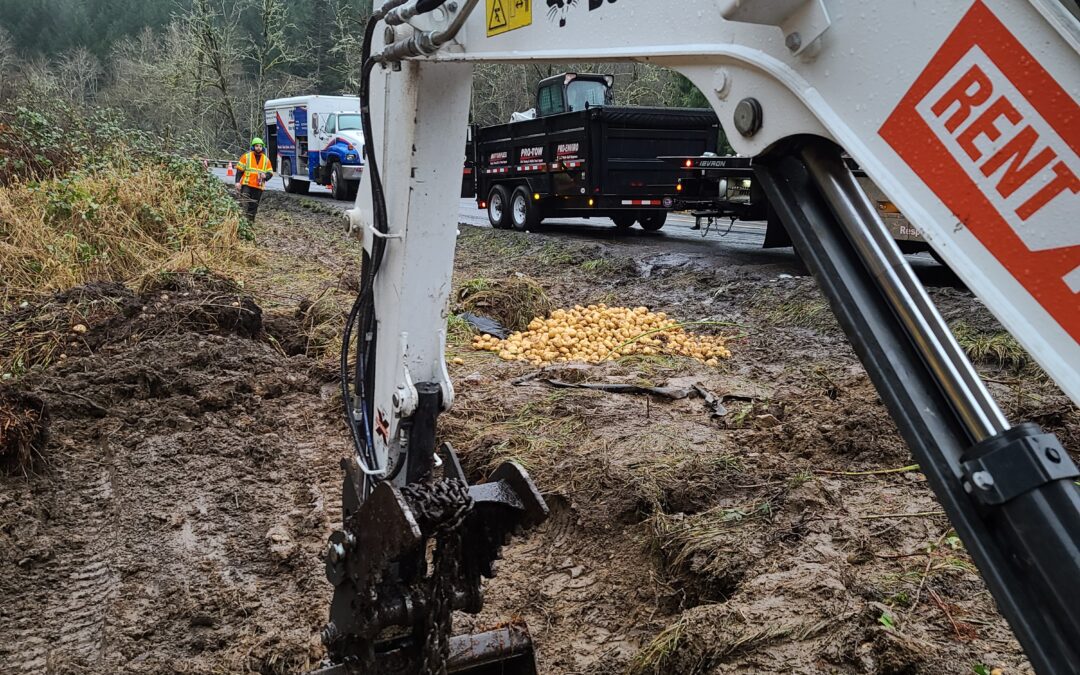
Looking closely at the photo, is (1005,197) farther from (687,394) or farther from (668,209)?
(668,209)

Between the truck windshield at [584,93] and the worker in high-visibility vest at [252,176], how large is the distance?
17.6ft

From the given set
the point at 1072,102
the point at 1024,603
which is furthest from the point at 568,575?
the point at 1072,102

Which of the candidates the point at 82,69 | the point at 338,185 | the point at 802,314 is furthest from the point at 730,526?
the point at 82,69

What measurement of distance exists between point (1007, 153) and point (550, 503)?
3.37 m

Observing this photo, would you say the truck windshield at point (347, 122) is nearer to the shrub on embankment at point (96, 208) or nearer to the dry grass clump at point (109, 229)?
A: the shrub on embankment at point (96, 208)

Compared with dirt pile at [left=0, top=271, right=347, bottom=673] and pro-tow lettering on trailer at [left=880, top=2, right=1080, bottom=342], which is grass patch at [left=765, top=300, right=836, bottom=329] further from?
pro-tow lettering on trailer at [left=880, top=2, right=1080, bottom=342]

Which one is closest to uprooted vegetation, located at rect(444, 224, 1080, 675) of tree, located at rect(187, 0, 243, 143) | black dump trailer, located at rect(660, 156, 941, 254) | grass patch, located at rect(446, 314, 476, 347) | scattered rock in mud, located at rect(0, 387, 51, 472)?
grass patch, located at rect(446, 314, 476, 347)

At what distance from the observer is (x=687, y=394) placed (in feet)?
18.5

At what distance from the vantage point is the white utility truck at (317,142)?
20594 mm

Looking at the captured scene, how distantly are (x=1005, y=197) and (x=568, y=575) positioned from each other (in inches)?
120

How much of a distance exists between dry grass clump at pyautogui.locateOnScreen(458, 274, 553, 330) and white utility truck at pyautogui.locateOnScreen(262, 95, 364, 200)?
41.2 feet

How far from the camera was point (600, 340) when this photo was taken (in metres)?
7.05

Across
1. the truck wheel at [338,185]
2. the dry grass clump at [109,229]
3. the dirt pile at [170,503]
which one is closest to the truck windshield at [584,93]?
the dry grass clump at [109,229]

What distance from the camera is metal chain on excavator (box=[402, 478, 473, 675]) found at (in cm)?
223
